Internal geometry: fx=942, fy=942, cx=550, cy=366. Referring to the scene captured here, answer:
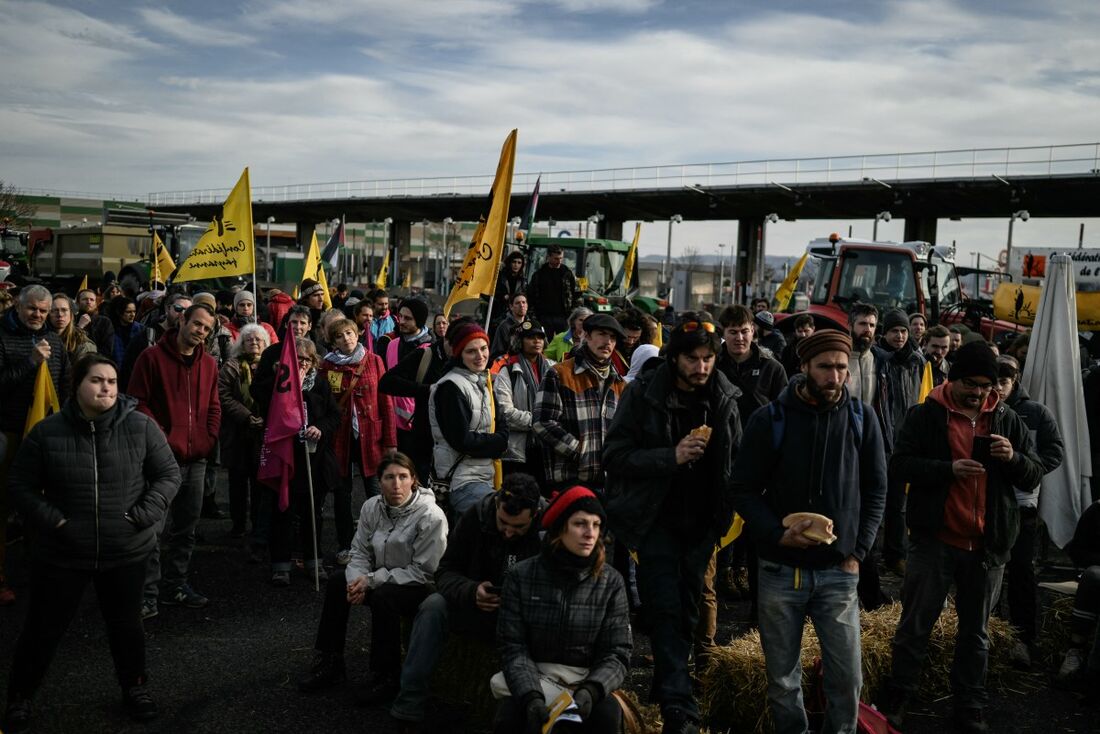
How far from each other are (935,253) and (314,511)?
1335 cm

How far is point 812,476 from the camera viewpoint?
4.19m

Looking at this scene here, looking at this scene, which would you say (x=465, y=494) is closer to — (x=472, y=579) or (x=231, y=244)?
(x=472, y=579)

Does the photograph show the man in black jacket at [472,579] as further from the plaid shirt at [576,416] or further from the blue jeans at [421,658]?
the plaid shirt at [576,416]

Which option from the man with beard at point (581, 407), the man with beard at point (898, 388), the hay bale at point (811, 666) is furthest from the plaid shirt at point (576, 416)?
the man with beard at point (898, 388)

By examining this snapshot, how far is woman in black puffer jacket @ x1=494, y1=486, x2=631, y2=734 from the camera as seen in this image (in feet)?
13.7

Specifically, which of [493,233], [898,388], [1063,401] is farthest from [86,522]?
[1063,401]

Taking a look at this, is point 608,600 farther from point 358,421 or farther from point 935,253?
point 935,253

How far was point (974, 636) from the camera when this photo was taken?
4.98 m

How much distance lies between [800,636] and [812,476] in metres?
0.74

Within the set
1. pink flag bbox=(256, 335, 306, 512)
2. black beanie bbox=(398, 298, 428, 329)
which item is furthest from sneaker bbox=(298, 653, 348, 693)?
black beanie bbox=(398, 298, 428, 329)

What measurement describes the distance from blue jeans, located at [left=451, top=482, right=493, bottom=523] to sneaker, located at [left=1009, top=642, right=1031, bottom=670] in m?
3.33

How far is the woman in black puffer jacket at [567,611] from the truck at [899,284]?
12667mm

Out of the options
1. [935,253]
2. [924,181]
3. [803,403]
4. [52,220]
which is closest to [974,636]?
[803,403]

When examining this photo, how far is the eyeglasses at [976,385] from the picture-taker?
4.84 metres
